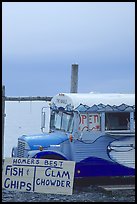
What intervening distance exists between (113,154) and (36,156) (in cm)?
168

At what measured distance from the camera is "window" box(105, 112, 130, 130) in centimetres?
971

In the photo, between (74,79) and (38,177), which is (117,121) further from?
(38,177)

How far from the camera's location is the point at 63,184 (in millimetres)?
8273

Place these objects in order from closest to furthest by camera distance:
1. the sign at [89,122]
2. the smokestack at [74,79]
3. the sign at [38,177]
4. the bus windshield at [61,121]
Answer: the sign at [38,177] → the sign at [89,122] → the bus windshield at [61,121] → the smokestack at [74,79]

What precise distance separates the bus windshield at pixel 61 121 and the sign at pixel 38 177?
5.57 feet

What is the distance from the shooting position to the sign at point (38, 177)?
8258 millimetres

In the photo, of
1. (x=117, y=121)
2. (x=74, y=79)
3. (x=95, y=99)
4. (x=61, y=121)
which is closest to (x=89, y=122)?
(x=95, y=99)

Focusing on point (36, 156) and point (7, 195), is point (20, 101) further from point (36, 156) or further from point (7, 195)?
point (7, 195)

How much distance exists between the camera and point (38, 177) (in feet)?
27.1

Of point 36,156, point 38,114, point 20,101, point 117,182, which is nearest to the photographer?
point 36,156

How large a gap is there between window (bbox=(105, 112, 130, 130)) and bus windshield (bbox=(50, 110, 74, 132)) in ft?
2.60

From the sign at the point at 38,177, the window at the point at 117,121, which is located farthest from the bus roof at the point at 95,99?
the sign at the point at 38,177

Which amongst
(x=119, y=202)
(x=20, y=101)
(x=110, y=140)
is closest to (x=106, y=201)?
(x=119, y=202)

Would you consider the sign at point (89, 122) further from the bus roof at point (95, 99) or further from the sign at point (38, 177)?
the sign at point (38, 177)
